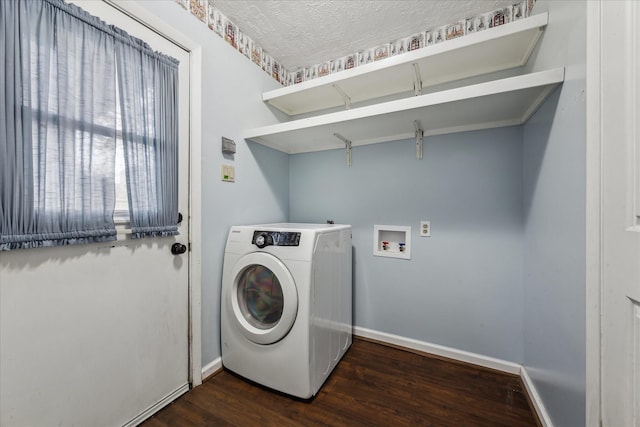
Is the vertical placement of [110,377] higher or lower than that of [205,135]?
lower

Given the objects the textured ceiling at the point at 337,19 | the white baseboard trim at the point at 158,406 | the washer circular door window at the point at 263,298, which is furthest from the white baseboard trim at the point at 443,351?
the textured ceiling at the point at 337,19

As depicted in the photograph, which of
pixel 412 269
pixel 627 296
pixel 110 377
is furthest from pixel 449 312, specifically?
pixel 110 377

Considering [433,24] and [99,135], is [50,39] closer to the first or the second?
[99,135]

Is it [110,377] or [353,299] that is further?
[353,299]

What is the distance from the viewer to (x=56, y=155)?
36.1 inches

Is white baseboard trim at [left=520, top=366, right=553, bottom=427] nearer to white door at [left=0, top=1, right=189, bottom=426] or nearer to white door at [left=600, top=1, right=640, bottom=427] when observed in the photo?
white door at [left=600, top=1, right=640, bottom=427]

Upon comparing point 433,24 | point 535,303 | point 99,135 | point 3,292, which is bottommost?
point 535,303

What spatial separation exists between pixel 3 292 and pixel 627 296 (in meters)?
2.02

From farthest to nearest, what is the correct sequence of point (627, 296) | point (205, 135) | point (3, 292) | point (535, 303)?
point (205, 135), point (535, 303), point (3, 292), point (627, 296)

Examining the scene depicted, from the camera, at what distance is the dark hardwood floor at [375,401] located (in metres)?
1.22

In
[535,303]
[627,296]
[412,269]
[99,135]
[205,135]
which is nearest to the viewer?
[627,296]

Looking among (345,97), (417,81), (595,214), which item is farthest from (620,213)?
(345,97)

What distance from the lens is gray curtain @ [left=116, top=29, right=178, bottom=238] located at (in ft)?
3.67

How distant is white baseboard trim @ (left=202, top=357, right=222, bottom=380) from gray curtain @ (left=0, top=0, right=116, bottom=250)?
103 centimetres
